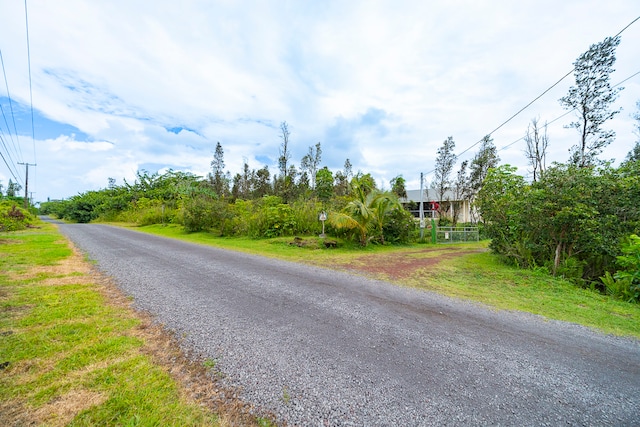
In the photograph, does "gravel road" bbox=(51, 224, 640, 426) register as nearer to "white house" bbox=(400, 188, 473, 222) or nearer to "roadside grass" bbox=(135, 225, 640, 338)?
"roadside grass" bbox=(135, 225, 640, 338)

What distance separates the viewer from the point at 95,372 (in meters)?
2.09

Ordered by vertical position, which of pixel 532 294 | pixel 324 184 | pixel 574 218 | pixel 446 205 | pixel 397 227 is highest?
pixel 324 184

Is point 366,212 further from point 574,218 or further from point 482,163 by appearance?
point 482,163

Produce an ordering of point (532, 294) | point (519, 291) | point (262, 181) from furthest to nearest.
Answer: point (262, 181) → point (519, 291) → point (532, 294)

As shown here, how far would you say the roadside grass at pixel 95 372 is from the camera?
66.1 inches

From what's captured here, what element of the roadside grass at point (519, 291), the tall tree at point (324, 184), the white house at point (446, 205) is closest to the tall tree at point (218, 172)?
the tall tree at point (324, 184)

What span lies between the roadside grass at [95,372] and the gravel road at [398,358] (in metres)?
0.24

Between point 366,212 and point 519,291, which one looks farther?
point 366,212

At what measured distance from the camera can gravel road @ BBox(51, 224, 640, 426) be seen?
5.98 feet

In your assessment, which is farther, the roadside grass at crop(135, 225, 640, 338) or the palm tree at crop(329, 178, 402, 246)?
the palm tree at crop(329, 178, 402, 246)

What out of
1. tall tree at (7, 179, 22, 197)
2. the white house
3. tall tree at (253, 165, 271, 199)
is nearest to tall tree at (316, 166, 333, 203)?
tall tree at (253, 165, 271, 199)

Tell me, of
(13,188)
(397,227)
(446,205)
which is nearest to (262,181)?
(446,205)

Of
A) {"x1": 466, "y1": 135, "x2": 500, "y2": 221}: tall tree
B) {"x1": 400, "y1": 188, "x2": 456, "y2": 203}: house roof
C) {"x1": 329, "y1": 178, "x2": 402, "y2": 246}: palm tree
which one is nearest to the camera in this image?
{"x1": 329, "y1": 178, "x2": 402, "y2": 246}: palm tree

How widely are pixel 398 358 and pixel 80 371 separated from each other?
2752 mm
